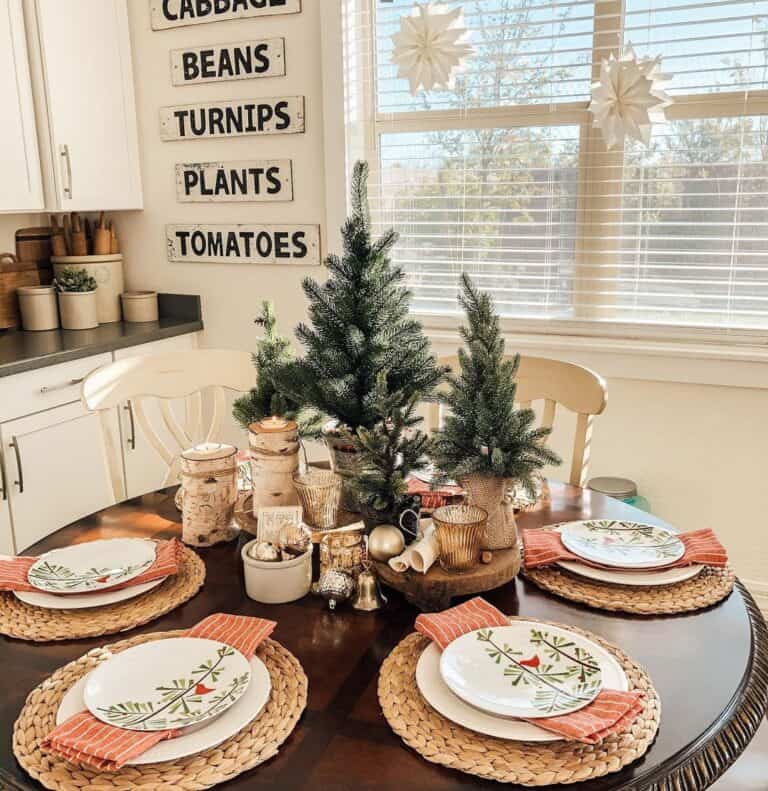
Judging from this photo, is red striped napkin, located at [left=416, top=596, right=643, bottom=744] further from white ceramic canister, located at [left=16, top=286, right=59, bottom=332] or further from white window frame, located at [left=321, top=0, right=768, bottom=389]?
white ceramic canister, located at [left=16, top=286, right=59, bottom=332]

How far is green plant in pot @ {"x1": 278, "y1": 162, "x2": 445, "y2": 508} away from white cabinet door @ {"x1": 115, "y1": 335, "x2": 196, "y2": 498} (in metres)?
1.62

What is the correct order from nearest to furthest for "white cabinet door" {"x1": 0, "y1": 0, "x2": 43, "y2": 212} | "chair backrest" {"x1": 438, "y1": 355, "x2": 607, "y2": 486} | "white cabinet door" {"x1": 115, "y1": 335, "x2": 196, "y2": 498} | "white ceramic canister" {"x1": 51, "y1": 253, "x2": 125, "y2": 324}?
"chair backrest" {"x1": 438, "y1": 355, "x2": 607, "y2": 486} < "white cabinet door" {"x1": 0, "y1": 0, "x2": 43, "y2": 212} < "white cabinet door" {"x1": 115, "y1": 335, "x2": 196, "y2": 498} < "white ceramic canister" {"x1": 51, "y1": 253, "x2": 125, "y2": 324}

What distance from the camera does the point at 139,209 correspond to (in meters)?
3.15

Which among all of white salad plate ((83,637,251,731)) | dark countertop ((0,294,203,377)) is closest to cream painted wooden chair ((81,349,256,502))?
dark countertop ((0,294,203,377))

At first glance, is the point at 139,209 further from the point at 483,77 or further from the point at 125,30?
the point at 483,77

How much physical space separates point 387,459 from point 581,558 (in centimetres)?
36

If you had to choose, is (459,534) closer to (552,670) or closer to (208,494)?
(552,670)

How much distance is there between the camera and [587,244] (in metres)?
2.58

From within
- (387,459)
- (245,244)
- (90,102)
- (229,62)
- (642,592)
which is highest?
(229,62)

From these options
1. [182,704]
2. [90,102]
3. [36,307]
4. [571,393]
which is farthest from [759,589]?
[90,102]

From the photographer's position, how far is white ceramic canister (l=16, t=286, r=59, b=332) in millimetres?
2879

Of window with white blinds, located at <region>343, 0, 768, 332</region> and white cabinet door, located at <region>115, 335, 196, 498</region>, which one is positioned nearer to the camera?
window with white blinds, located at <region>343, 0, 768, 332</region>

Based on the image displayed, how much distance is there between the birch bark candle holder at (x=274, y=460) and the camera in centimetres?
135

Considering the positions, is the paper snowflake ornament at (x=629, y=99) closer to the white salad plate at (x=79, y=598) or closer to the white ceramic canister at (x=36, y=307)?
the white salad plate at (x=79, y=598)
